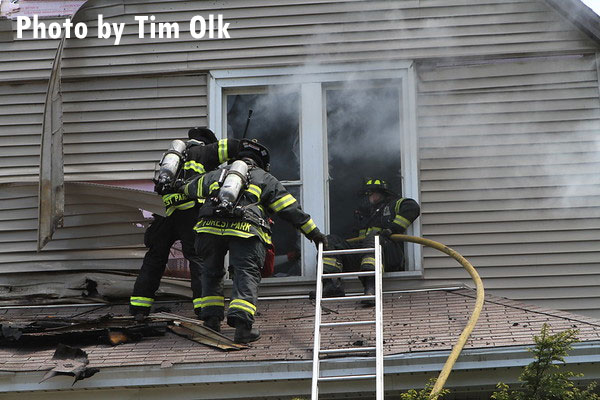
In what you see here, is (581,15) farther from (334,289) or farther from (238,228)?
(238,228)

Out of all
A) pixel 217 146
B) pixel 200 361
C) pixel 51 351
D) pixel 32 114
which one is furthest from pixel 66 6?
pixel 200 361

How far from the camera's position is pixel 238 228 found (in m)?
7.43

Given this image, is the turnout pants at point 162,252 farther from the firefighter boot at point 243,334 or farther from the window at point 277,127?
the window at point 277,127

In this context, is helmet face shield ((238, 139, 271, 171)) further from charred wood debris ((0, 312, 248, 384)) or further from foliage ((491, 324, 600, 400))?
foliage ((491, 324, 600, 400))

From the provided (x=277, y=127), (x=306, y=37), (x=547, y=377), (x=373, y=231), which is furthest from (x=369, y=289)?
(x=306, y=37)

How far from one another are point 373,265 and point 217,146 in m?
1.64

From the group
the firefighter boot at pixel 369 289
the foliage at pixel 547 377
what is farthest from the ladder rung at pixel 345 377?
the firefighter boot at pixel 369 289

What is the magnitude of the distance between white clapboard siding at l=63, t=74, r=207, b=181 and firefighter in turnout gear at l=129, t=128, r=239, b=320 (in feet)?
3.14

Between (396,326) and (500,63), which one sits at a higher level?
(500,63)

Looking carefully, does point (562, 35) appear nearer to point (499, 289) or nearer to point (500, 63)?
point (500, 63)

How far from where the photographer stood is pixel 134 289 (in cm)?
802

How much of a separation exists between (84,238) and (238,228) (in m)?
2.21

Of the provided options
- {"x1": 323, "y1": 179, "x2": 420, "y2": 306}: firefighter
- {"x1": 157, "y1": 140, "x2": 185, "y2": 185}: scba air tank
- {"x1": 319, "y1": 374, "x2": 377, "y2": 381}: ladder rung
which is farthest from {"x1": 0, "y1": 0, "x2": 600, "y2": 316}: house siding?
{"x1": 319, "y1": 374, "x2": 377, "y2": 381}: ladder rung

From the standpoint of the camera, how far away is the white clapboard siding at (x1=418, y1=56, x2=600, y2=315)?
855 cm
